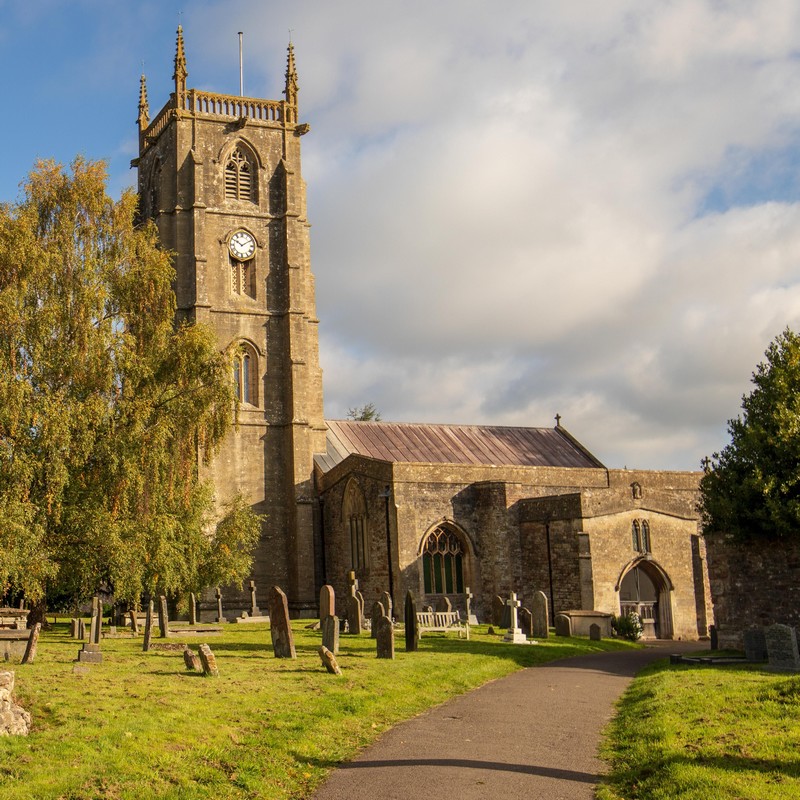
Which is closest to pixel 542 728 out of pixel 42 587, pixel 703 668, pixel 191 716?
pixel 191 716

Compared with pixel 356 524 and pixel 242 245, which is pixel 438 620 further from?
pixel 242 245

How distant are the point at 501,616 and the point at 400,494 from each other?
19.1 feet

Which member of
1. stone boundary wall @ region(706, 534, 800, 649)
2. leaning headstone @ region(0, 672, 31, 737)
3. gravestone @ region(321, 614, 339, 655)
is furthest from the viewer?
stone boundary wall @ region(706, 534, 800, 649)

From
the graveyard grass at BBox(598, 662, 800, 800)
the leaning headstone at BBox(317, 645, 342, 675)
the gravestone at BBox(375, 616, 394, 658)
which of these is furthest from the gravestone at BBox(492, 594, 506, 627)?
the leaning headstone at BBox(317, 645, 342, 675)

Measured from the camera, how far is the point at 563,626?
97.1ft

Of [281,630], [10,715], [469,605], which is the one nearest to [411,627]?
[281,630]

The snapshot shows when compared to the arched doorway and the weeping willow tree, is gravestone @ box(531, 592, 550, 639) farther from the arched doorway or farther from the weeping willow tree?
the weeping willow tree

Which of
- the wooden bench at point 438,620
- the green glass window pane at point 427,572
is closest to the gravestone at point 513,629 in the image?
the wooden bench at point 438,620

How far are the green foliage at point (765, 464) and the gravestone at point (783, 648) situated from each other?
3.41 metres

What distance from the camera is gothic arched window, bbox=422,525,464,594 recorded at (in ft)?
114

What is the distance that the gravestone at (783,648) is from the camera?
18234 mm

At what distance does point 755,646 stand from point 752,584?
288 centimetres

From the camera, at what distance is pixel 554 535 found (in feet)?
111

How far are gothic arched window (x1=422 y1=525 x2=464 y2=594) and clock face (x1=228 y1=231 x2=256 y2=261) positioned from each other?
47.5ft
